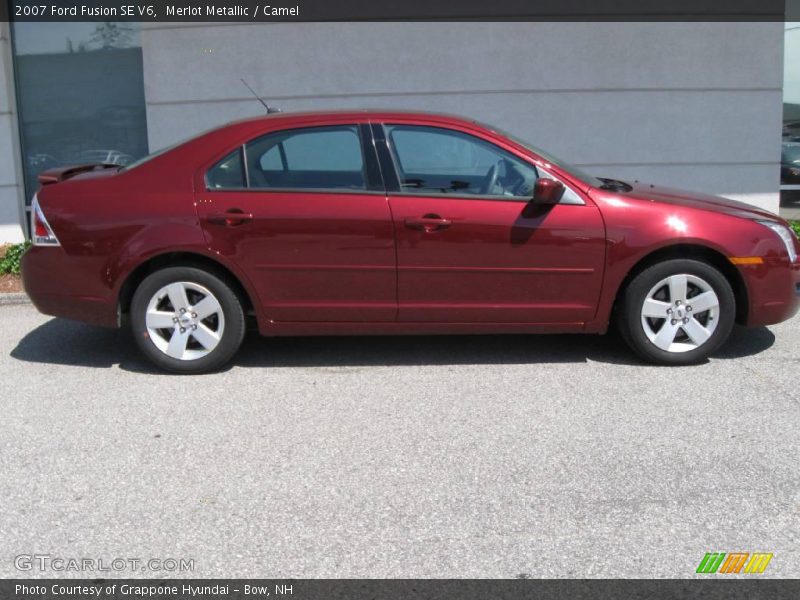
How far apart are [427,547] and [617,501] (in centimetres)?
91

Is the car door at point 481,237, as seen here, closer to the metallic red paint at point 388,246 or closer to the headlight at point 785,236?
the metallic red paint at point 388,246

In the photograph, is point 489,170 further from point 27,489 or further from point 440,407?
point 27,489

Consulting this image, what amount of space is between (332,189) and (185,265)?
1041 millimetres

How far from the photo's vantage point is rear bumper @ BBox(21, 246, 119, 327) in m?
5.55

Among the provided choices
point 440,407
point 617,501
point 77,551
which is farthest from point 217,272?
point 617,501

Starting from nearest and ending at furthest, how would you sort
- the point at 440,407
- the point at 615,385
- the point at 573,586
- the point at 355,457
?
the point at 573,586
the point at 355,457
the point at 440,407
the point at 615,385

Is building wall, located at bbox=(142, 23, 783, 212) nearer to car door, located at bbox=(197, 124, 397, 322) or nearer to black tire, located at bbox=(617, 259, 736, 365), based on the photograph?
car door, located at bbox=(197, 124, 397, 322)

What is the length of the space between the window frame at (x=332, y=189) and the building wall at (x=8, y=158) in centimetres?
528

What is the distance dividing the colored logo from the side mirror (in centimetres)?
250

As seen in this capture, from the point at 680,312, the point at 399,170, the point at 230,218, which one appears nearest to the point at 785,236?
the point at 680,312

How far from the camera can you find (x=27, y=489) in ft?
13.0
